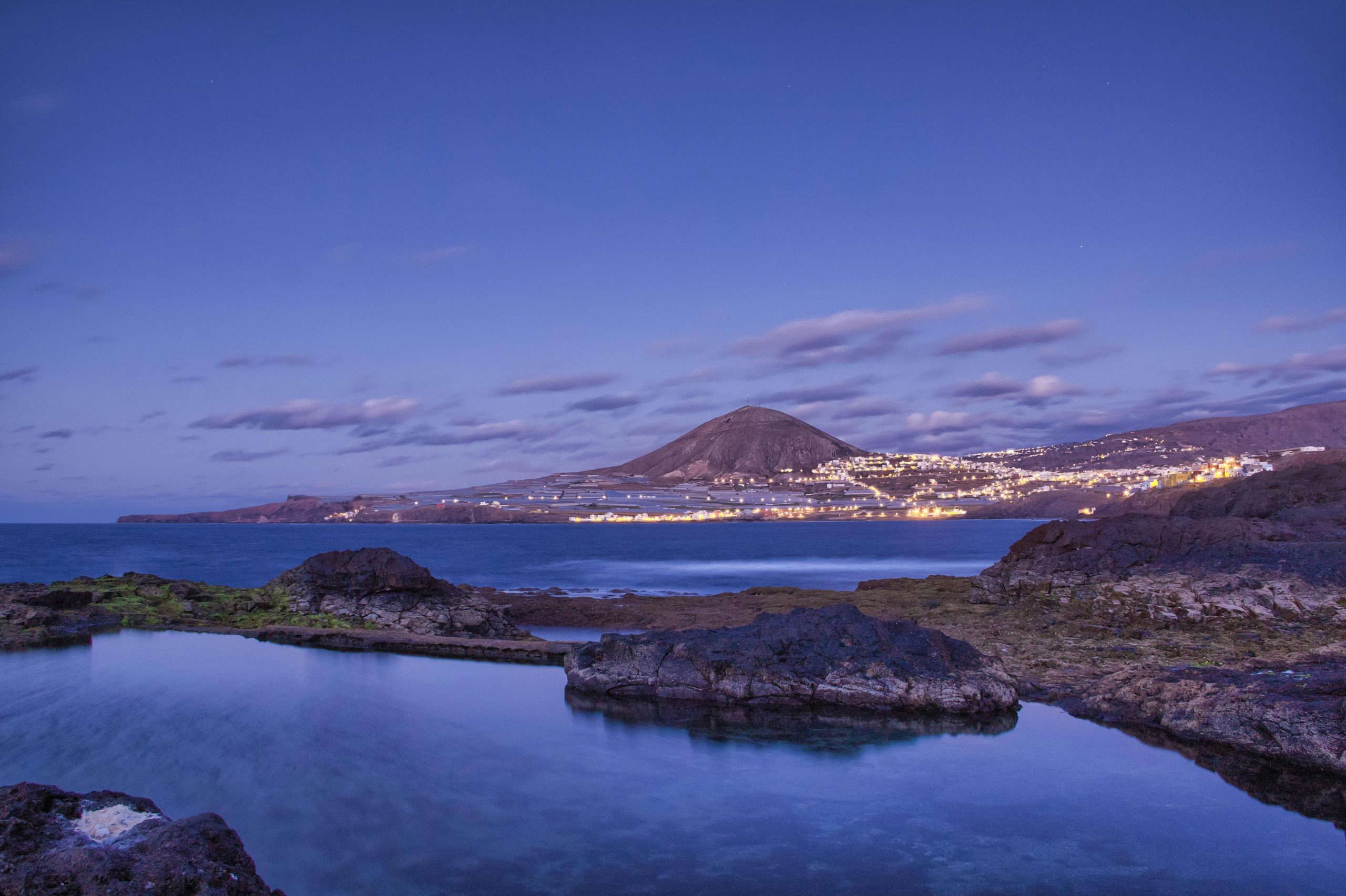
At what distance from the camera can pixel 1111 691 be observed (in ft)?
37.2

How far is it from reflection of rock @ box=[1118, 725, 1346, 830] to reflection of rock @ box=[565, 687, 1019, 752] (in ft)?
7.43

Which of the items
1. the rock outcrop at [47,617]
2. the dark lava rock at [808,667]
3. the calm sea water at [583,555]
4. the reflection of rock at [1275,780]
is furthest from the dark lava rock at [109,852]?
the calm sea water at [583,555]

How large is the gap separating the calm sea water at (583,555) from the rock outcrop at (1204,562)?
62.9 feet

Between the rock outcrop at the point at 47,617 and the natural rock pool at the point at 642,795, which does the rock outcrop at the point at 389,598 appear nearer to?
the rock outcrop at the point at 47,617

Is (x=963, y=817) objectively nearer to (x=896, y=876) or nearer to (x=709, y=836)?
(x=896, y=876)

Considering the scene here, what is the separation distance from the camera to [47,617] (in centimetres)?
1756

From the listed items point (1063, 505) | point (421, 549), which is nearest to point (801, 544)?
point (421, 549)

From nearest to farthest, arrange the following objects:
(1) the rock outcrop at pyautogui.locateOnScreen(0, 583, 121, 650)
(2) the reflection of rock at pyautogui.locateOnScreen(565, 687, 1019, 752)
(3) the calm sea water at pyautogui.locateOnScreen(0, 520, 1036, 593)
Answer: (2) the reflection of rock at pyautogui.locateOnScreen(565, 687, 1019, 752)
(1) the rock outcrop at pyautogui.locateOnScreen(0, 583, 121, 650)
(3) the calm sea water at pyautogui.locateOnScreen(0, 520, 1036, 593)

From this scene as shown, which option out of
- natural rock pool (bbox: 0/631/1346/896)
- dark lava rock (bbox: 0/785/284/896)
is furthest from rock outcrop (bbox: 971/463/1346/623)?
dark lava rock (bbox: 0/785/284/896)

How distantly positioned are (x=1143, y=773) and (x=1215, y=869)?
2305 mm

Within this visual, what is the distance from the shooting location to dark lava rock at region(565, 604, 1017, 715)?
11445mm

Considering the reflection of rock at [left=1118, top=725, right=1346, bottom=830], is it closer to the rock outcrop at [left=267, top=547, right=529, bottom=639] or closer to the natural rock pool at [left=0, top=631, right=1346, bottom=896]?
the natural rock pool at [left=0, top=631, right=1346, bottom=896]

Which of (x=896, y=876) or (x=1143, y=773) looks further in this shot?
(x=1143, y=773)

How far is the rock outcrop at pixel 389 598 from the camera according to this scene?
19516 millimetres
